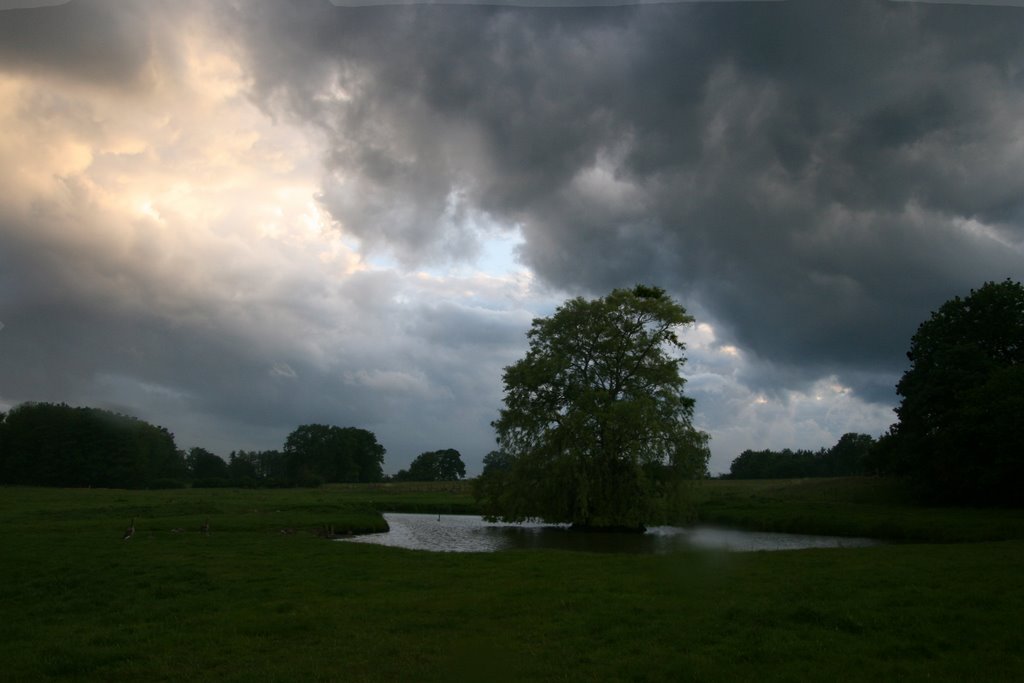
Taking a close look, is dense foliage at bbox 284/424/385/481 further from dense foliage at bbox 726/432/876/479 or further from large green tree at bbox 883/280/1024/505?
large green tree at bbox 883/280/1024/505

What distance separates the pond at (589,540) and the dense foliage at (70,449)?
82.4 meters

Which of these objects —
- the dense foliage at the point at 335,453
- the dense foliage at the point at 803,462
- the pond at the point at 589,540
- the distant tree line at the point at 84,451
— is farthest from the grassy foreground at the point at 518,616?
the dense foliage at the point at 335,453

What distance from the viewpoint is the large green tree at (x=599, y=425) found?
124 ft

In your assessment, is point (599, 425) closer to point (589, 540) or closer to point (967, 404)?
point (589, 540)

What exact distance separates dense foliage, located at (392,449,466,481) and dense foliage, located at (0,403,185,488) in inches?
2648

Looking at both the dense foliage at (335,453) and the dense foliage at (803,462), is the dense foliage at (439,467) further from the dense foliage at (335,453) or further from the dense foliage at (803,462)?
the dense foliage at (803,462)

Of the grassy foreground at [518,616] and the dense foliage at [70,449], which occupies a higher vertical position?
the dense foliage at [70,449]

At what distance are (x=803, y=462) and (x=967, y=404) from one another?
97213mm

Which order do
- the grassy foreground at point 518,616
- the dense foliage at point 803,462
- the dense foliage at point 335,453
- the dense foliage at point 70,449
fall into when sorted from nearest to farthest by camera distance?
the grassy foreground at point 518,616 → the dense foliage at point 70,449 → the dense foliage at point 803,462 → the dense foliage at point 335,453

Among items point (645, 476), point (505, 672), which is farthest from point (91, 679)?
point (645, 476)

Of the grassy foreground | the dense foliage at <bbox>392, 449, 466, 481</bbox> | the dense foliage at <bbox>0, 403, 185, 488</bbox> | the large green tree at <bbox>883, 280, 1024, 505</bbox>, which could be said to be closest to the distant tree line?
Result: the dense foliage at <bbox>0, 403, 185, 488</bbox>

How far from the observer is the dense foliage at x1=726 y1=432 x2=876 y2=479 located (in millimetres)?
130250

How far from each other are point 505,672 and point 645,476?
95.7ft

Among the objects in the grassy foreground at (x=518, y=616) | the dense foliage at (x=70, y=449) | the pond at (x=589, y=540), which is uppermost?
the dense foliage at (x=70, y=449)
